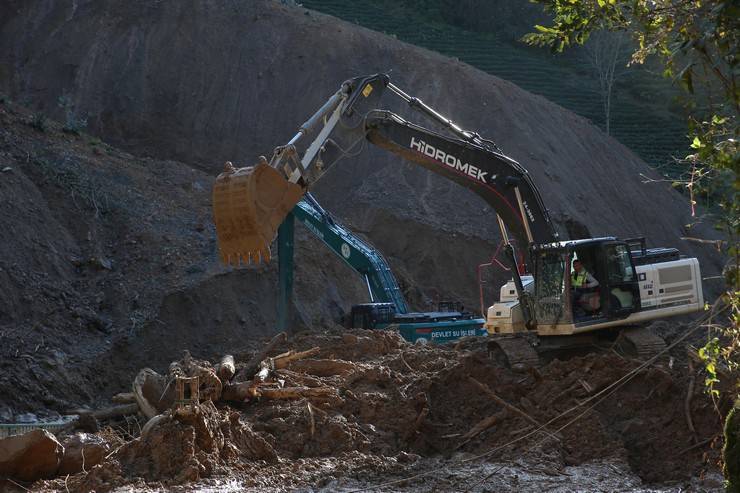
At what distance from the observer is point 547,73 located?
1972 inches

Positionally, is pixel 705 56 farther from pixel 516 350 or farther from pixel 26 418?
pixel 26 418

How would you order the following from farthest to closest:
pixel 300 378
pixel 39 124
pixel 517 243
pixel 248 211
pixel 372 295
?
1. pixel 39 124
2. pixel 372 295
3. pixel 517 243
4. pixel 300 378
5. pixel 248 211

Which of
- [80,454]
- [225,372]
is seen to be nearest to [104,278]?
[225,372]

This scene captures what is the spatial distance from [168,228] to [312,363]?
384 inches

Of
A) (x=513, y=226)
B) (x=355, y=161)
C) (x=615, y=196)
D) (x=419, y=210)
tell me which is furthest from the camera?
(x=615, y=196)

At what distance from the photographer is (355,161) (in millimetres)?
31094

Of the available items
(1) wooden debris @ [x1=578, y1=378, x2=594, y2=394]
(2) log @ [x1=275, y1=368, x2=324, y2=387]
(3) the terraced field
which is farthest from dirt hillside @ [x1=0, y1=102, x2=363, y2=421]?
(3) the terraced field

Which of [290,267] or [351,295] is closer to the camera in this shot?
[290,267]

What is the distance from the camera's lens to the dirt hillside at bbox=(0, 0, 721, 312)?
3061cm

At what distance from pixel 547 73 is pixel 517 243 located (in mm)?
36323

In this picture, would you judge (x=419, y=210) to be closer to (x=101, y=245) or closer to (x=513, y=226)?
(x=101, y=245)

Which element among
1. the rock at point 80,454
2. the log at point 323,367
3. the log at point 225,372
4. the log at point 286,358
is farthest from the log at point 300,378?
the rock at point 80,454

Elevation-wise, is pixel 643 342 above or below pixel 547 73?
below

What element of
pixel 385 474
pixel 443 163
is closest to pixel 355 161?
pixel 443 163
